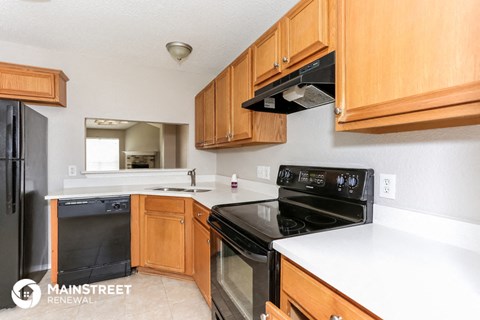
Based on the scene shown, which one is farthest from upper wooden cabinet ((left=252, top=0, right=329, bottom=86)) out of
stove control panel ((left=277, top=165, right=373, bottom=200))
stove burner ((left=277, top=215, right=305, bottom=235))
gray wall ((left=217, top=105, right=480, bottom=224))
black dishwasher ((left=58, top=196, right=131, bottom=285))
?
black dishwasher ((left=58, top=196, right=131, bottom=285))

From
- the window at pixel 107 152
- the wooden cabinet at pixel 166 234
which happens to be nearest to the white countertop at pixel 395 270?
the wooden cabinet at pixel 166 234

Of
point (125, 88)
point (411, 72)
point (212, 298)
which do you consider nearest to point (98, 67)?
point (125, 88)

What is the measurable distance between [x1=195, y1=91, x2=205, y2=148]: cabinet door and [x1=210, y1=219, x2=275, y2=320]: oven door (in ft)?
5.14

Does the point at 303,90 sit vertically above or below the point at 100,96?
below

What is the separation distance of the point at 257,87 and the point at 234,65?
1.46 feet

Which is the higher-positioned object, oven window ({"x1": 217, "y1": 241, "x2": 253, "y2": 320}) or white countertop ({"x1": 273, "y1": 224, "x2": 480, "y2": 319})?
white countertop ({"x1": 273, "y1": 224, "x2": 480, "y2": 319})

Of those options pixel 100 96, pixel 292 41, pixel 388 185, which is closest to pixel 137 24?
pixel 100 96

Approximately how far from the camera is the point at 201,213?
1.89 m

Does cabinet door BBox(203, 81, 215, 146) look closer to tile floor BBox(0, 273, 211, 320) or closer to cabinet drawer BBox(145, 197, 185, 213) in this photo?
cabinet drawer BBox(145, 197, 185, 213)

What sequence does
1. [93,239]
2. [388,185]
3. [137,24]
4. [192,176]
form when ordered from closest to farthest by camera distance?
1. [388,185]
2. [137,24]
3. [93,239]
4. [192,176]

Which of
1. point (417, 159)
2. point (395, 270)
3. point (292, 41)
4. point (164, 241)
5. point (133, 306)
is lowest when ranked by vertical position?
point (133, 306)

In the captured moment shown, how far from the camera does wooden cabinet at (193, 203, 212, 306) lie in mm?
1767

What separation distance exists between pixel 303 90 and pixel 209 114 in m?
1.50

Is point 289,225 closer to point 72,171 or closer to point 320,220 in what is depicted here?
point 320,220
